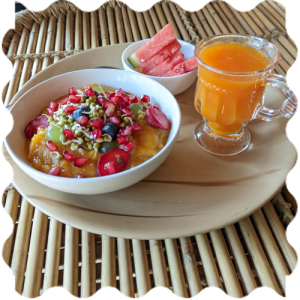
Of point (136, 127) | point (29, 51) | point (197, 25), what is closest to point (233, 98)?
point (136, 127)

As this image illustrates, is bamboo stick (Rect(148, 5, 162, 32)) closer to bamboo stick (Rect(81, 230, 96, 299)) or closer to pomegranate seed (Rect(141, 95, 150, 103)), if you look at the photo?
pomegranate seed (Rect(141, 95, 150, 103))

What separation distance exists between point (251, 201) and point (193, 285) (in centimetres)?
50

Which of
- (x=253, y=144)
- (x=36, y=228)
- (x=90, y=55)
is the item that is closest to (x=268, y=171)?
(x=253, y=144)

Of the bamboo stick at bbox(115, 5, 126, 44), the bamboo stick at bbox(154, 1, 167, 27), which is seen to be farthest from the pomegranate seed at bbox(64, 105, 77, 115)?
the bamboo stick at bbox(154, 1, 167, 27)

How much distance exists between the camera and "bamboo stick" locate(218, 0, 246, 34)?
298 centimetres

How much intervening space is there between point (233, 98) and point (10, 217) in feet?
4.78

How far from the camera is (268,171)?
1.57 m

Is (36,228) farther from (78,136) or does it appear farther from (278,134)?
(278,134)

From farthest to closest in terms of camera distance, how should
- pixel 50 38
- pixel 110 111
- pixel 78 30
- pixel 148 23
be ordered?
1. pixel 148 23
2. pixel 78 30
3. pixel 50 38
4. pixel 110 111

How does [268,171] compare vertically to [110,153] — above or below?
below

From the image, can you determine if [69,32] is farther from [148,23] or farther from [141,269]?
[141,269]

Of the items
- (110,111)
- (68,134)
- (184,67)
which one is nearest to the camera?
(68,134)

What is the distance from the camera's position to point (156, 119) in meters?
1.63

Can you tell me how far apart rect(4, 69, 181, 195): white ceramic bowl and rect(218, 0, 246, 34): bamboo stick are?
1.68m
